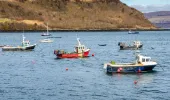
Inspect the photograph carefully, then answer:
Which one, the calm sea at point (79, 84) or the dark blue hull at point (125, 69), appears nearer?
the calm sea at point (79, 84)

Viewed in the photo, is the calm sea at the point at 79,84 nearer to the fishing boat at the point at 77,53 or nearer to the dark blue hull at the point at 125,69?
the dark blue hull at the point at 125,69

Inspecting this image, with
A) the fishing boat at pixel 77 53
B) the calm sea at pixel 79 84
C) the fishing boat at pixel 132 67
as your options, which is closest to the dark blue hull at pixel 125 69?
the fishing boat at pixel 132 67

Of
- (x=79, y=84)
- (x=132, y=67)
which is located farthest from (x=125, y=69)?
(x=79, y=84)

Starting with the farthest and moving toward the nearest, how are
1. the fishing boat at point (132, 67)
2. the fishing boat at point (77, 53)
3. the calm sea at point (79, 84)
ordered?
1. the fishing boat at point (77, 53)
2. the fishing boat at point (132, 67)
3. the calm sea at point (79, 84)

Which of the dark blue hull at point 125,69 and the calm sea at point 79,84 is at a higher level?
the dark blue hull at point 125,69

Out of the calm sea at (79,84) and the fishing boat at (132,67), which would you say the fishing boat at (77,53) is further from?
the fishing boat at (132,67)

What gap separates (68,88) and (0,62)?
45.0 metres

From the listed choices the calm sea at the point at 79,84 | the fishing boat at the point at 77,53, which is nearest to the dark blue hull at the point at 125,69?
the calm sea at the point at 79,84

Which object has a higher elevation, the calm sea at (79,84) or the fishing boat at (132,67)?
the fishing boat at (132,67)

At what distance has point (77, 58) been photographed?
117 metres

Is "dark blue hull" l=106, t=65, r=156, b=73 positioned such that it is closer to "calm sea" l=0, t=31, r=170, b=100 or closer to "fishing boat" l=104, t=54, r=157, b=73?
"fishing boat" l=104, t=54, r=157, b=73

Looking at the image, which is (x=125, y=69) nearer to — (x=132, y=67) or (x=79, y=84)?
(x=132, y=67)

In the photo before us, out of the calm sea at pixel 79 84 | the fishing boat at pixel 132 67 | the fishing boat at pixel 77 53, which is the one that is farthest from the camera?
the fishing boat at pixel 77 53

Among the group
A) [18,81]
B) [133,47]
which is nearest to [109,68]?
[18,81]
